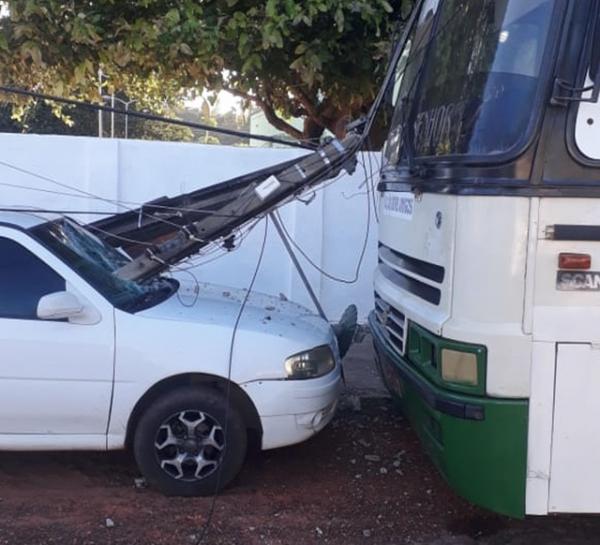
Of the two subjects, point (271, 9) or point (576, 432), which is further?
point (271, 9)

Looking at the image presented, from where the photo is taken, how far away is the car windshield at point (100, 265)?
4.84 metres

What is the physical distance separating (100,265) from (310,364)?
61.0 inches

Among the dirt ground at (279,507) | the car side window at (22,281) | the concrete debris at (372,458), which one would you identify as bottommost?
the dirt ground at (279,507)

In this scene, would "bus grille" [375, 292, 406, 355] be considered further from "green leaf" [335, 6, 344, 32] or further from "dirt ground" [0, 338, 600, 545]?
"green leaf" [335, 6, 344, 32]

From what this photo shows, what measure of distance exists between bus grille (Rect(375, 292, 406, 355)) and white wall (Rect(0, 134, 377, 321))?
3879mm

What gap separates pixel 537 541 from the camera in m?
4.41

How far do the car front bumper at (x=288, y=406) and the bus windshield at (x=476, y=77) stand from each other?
1.53m

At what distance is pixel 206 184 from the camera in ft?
29.0

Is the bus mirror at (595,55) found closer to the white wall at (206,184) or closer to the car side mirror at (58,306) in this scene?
the car side mirror at (58,306)

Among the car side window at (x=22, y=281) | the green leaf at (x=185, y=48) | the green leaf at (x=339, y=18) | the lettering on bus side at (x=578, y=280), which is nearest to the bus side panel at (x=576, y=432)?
the lettering on bus side at (x=578, y=280)

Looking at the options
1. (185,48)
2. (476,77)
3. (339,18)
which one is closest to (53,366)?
(476,77)

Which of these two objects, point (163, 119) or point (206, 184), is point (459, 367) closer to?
point (163, 119)

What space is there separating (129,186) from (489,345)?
6.07 metres

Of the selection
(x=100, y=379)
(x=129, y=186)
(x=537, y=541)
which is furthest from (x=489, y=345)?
(x=129, y=186)
